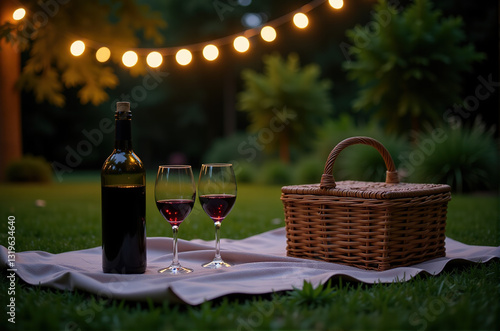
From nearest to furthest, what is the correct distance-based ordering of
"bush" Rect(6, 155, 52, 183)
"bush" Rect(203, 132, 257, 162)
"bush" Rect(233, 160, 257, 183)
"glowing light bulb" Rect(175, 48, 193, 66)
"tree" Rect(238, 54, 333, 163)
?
"glowing light bulb" Rect(175, 48, 193, 66) < "bush" Rect(6, 155, 52, 183) < "bush" Rect(233, 160, 257, 183) < "tree" Rect(238, 54, 333, 163) < "bush" Rect(203, 132, 257, 162)

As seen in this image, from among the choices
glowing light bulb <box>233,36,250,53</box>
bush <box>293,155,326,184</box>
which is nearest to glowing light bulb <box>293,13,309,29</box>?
glowing light bulb <box>233,36,250,53</box>

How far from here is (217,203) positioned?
2.15 meters

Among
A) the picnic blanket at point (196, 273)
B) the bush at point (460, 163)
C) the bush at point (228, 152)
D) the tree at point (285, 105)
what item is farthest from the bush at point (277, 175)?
the picnic blanket at point (196, 273)

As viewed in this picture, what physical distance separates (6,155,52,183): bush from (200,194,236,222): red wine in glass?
338 inches

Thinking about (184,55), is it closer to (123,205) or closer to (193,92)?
(123,205)

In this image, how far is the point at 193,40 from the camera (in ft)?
61.6

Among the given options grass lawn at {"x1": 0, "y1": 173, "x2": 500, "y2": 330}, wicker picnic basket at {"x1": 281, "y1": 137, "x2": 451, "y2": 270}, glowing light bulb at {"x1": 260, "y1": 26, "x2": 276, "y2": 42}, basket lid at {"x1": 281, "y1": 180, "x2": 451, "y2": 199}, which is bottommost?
grass lawn at {"x1": 0, "y1": 173, "x2": 500, "y2": 330}

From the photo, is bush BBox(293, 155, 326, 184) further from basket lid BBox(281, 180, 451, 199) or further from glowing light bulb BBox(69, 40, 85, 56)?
basket lid BBox(281, 180, 451, 199)

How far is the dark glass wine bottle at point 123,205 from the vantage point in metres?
2.06

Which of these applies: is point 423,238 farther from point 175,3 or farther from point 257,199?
point 175,3

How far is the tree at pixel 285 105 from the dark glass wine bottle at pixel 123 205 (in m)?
8.51

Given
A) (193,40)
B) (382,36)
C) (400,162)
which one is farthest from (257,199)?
(193,40)

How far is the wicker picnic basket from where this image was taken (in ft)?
7.41

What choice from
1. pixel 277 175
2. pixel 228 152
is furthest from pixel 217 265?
pixel 228 152
